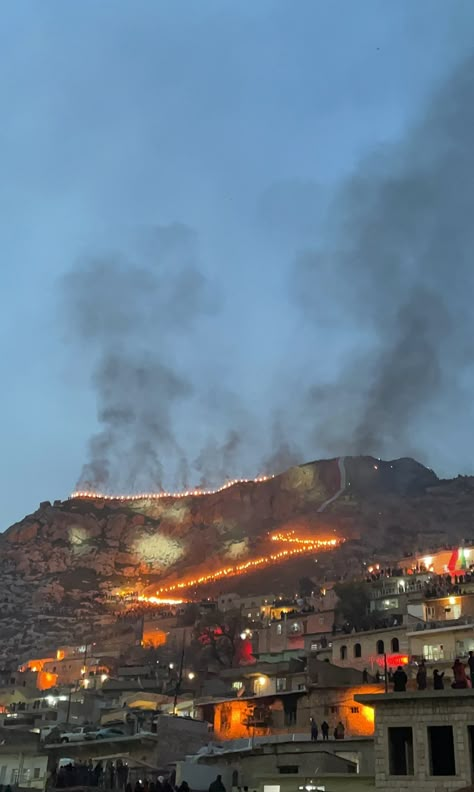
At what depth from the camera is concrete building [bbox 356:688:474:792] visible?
22531 millimetres

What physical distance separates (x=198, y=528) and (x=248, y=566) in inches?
1391

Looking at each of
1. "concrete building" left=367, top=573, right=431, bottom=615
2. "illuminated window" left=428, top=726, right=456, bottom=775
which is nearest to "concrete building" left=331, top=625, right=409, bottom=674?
"concrete building" left=367, top=573, right=431, bottom=615

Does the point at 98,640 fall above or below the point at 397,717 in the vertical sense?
above

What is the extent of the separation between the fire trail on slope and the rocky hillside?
4154 mm

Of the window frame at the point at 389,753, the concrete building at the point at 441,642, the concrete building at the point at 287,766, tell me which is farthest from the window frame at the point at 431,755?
the concrete building at the point at 441,642

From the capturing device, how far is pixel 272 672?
170 ft

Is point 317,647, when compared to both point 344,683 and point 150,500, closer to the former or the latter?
point 344,683

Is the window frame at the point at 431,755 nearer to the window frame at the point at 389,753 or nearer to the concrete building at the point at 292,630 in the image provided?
the window frame at the point at 389,753

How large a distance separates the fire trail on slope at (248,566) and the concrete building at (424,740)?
107928 millimetres

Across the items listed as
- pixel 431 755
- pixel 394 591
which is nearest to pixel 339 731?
pixel 431 755

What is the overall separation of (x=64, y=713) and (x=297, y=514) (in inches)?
4141

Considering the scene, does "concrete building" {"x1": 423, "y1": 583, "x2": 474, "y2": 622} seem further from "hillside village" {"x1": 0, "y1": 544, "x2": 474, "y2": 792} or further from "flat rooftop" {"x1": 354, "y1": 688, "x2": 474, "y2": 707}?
"flat rooftop" {"x1": 354, "y1": 688, "x2": 474, "y2": 707}

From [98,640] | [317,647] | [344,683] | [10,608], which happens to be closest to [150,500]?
[10,608]

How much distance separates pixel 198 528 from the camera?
16850 cm
